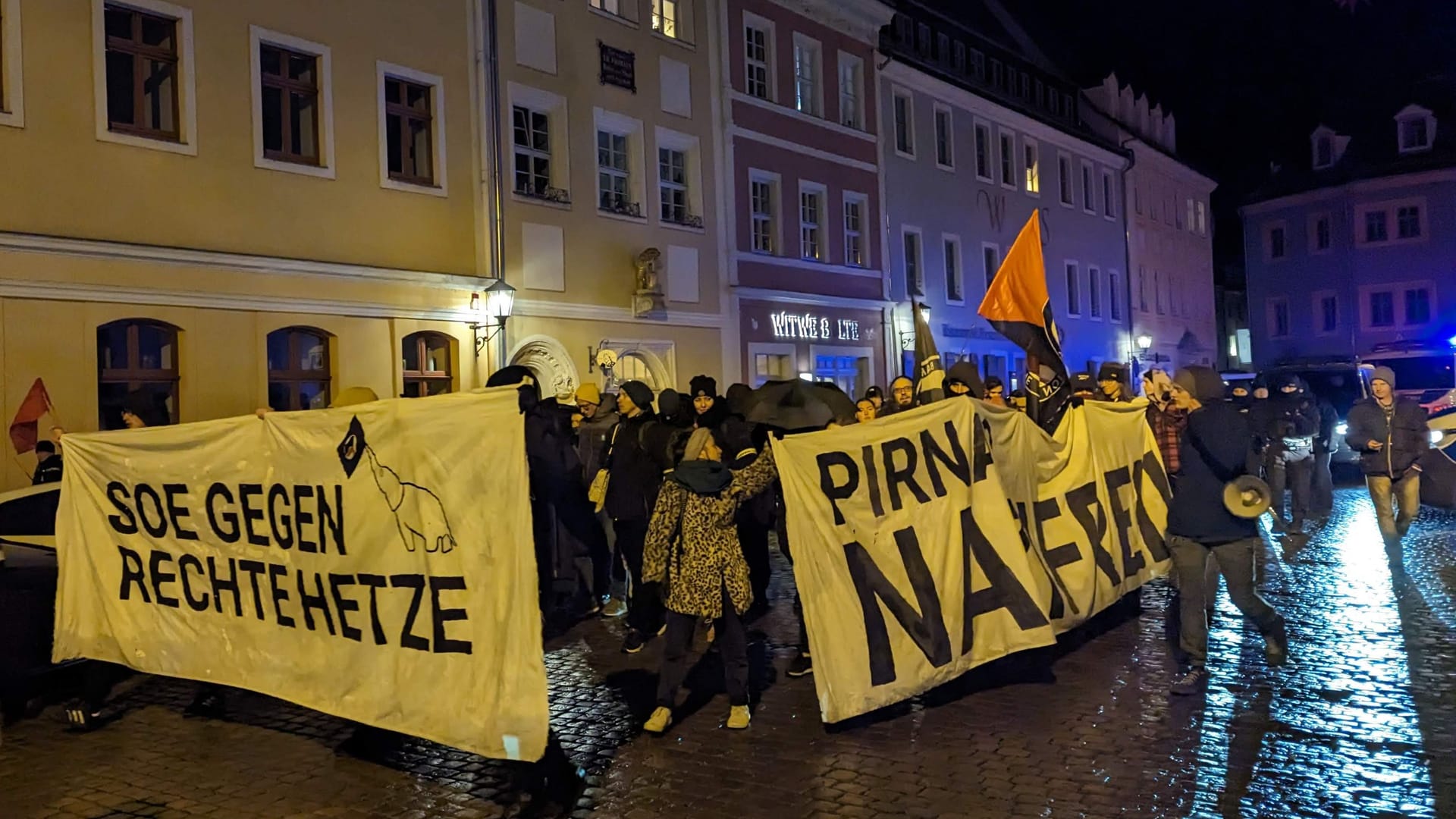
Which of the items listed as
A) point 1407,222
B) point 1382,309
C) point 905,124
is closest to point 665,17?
point 905,124

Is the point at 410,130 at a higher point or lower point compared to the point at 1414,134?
lower

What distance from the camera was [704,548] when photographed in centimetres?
707

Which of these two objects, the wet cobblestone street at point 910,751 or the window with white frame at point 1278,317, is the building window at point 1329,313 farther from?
the wet cobblestone street at point 910,751

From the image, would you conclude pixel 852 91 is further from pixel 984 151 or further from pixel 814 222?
pixel 984 151

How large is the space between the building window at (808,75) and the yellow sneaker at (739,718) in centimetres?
2089

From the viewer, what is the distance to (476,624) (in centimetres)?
590

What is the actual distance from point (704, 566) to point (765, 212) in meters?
19.1

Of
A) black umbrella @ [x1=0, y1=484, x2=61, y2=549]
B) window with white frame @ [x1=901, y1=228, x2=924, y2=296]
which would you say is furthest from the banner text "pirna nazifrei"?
window with white frame @ [x1=901, y1=228, x2=924, y2=296]

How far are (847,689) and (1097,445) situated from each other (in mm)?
3721

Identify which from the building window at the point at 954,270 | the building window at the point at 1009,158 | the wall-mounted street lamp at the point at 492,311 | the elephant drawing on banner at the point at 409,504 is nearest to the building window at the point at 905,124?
the building window at the point at 954,270

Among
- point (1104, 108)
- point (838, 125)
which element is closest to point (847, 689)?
point (838, 125)

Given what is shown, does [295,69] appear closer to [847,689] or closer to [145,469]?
[145,469]

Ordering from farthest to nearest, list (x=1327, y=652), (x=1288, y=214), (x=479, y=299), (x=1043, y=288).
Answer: (x=1288, y=214)
(x=479, y=299)
(x=1043, y=288)
(x=1327, y=652)

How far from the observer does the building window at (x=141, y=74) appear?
14336 millimetres
